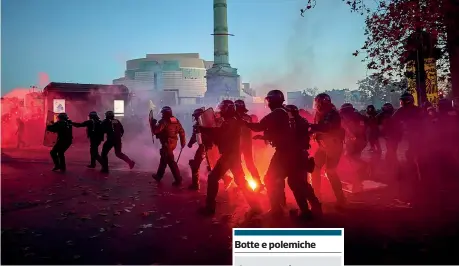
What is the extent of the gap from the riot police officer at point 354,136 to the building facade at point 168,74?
64208mm

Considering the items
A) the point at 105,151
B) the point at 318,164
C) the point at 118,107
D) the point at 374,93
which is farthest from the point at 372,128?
the point at 374,93

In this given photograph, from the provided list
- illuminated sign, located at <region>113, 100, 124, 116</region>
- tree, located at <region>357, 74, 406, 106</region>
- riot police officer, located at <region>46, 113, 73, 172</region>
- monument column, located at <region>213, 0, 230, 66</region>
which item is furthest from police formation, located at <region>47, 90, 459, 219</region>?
monument column, located at <region>213, 0, 230, 66</region>

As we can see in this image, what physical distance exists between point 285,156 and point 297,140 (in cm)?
32

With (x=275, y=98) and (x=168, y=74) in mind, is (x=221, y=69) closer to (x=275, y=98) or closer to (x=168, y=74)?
(x=168, y=74)

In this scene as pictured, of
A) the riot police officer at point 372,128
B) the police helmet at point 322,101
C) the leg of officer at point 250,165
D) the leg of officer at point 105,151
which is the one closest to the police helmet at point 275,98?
the police helmet at point 322,101

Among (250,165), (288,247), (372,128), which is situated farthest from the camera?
(372,128)

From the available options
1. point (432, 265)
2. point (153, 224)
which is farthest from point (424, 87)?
point (153, 224)

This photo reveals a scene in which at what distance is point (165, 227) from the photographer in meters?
5.23

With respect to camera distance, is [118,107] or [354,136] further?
[118,107]

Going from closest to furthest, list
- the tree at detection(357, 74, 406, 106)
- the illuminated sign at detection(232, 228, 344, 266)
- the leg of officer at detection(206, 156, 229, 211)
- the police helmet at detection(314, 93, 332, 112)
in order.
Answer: the illuminated sign at detection(232, 228, 344, 266) → the leg of officer at detection(206, 156, 229, 211) → the police helmet at detection(314, 93, 332, 112) → the tree at detection(357, 74, 406, 106)

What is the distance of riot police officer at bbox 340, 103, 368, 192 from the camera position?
7.59 meters

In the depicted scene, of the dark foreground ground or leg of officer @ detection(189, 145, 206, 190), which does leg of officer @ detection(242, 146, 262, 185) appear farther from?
leg of officer @ detection(189, 145, 206, 190)

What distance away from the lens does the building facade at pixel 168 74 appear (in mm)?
74750

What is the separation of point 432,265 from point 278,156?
8.09 feet
